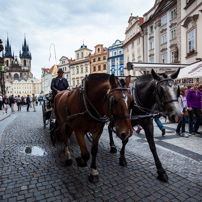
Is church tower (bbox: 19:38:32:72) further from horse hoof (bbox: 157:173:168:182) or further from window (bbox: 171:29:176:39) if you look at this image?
horse hoof (bbox: 157:173:168:182)

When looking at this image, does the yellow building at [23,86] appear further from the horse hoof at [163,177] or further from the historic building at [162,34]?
the horse hoof at [163,177]

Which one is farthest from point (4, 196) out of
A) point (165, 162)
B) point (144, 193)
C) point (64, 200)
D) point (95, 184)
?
point (165, 162)

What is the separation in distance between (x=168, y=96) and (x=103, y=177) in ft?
5.99

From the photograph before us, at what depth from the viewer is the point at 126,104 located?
232 cm

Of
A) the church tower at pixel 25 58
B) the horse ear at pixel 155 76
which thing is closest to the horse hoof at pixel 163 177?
the horse ear at pixel 155 76

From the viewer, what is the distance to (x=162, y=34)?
73.0 feet

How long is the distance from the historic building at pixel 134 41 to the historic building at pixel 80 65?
1689cm

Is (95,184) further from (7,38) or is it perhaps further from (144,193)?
(7,38)

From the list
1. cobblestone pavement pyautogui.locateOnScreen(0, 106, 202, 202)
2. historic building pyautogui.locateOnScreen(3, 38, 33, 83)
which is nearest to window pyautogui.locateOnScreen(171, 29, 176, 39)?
cobblestone pavement pyautogui.locateOnScreen(0, 106, 202, 202)

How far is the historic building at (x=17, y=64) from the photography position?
435ft

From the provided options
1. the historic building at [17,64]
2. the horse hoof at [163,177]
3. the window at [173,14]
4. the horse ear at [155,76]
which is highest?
the historic building at [17,64]

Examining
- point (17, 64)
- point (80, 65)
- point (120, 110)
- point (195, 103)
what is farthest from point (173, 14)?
point (17, 64)

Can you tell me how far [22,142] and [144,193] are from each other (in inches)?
169

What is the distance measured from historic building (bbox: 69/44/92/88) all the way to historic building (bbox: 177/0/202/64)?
117 ft
